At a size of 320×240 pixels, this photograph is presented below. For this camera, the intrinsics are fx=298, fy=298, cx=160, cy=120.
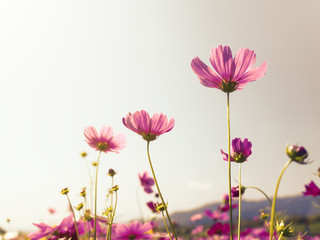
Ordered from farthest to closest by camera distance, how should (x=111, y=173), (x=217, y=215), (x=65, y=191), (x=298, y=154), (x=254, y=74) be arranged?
(x=217, y=215)
(x=111, y=173)
(x=65, y=191)
(x=254, y=74)
(x=298, y=154)

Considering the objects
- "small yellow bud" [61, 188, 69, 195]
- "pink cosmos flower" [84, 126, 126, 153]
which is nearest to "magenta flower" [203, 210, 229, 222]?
"pink cosmos flower" [84, 126, 126, 153]

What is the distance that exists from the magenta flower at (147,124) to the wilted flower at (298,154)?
343 mm

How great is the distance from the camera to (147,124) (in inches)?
32.7

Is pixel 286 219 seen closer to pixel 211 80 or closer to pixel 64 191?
pixel 211 80

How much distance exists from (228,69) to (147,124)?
0.90 ft

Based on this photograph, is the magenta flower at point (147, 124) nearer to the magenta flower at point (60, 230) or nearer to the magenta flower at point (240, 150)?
the magenta flower at point (240, 150)

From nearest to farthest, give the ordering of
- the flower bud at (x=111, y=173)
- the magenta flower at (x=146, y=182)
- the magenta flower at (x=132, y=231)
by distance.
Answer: the flower bud at (x=111, y=173), the magenta flower at (x=132, y=231), the magenta flower at (x=146, y=182)

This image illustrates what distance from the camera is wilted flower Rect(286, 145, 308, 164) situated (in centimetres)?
59

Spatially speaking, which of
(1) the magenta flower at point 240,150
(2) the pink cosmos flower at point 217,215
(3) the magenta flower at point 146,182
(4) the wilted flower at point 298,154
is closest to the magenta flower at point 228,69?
(1) the magenta flower at point 240,150

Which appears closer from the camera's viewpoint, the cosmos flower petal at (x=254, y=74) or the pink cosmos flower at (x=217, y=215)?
the cosmos flower petal at (x=254, y=74)

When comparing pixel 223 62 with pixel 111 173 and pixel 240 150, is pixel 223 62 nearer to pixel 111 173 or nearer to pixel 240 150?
pixel 240 150

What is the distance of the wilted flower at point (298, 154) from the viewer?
59 centimetres

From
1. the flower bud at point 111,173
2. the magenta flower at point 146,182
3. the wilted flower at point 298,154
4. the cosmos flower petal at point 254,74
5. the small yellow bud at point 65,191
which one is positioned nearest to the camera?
the wilted flower at point 298,154

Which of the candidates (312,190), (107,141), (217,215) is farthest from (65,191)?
(217,215)
